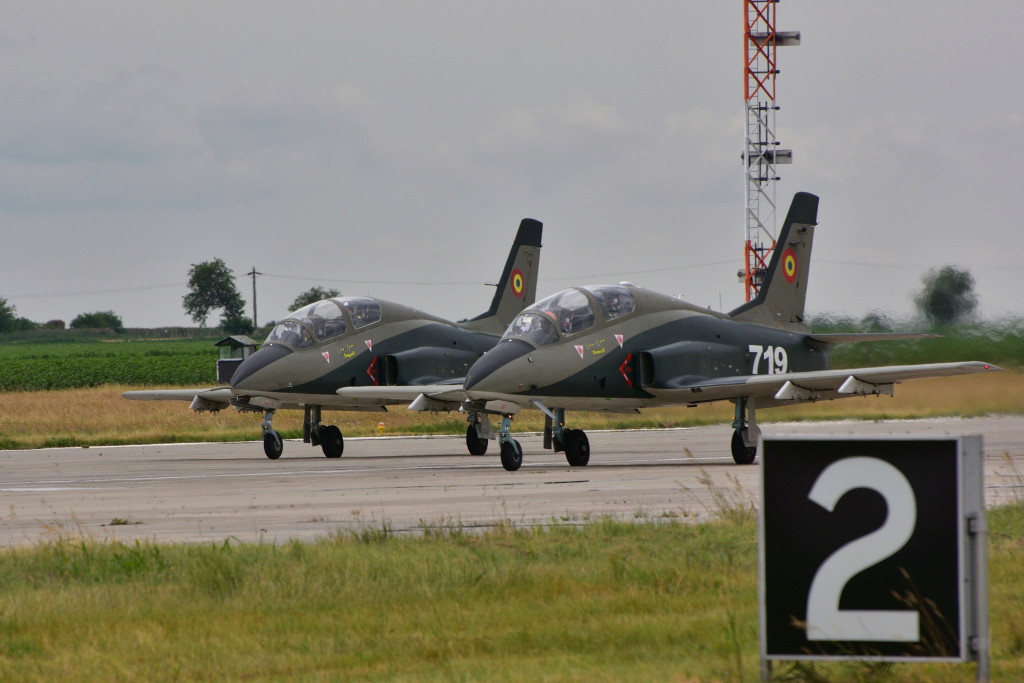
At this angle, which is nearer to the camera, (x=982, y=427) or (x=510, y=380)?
(x=510, y=380)

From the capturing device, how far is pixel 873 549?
17.7ft

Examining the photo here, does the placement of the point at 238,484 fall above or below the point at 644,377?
below

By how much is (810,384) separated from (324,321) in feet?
32.6

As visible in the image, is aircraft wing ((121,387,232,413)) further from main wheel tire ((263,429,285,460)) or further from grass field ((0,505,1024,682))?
grass field ((0,505,1024,682))

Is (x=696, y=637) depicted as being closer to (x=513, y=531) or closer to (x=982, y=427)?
(x=513, y=531)

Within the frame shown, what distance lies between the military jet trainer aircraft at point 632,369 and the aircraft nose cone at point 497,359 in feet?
0.07

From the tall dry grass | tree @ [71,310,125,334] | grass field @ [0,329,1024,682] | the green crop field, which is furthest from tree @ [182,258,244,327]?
grass field @ [0,329,1024,682]

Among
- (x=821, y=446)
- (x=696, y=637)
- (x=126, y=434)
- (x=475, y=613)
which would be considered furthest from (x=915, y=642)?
(x=126, y=434)

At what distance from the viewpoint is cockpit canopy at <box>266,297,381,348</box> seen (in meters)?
25.0

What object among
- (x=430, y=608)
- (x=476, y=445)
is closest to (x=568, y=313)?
(x=476, y=445)

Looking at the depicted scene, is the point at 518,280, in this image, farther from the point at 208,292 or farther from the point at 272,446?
the point at 208,292

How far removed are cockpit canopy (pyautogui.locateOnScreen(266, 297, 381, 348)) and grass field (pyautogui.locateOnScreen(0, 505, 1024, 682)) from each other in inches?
577

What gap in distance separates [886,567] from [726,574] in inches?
132

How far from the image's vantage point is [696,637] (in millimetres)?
6789
